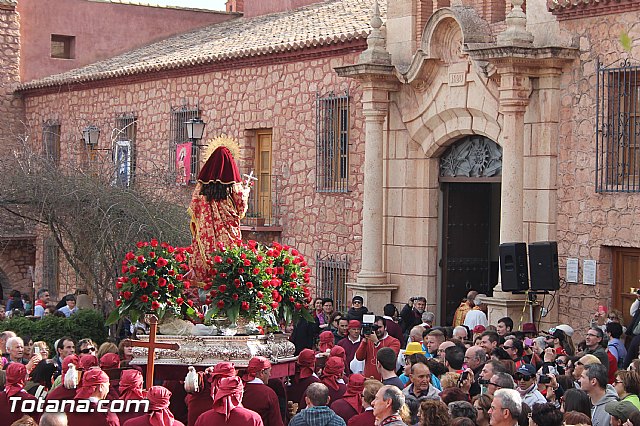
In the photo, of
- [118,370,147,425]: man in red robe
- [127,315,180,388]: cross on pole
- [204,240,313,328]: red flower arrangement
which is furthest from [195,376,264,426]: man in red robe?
[204,240,313,328]: red flower arrangement

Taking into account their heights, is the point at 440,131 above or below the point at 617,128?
above

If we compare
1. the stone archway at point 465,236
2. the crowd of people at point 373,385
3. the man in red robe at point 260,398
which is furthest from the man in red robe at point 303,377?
the stone archway at point 465,236

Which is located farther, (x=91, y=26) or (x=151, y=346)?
(x=91, y=26)

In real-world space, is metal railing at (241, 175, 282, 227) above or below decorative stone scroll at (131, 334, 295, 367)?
above

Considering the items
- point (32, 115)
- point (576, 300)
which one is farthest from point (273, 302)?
point (32, 115)

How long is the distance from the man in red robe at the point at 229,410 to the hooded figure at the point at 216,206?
12.1 feet

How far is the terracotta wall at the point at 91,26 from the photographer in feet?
104

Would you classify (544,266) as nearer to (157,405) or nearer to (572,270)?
(572,270)

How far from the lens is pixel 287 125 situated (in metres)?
22.0

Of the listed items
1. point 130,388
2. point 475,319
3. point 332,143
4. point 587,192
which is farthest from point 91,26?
point 130,388

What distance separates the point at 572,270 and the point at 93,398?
850cm

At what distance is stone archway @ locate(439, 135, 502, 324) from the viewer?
1891 cm

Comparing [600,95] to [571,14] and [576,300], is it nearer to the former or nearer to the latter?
[571,14]

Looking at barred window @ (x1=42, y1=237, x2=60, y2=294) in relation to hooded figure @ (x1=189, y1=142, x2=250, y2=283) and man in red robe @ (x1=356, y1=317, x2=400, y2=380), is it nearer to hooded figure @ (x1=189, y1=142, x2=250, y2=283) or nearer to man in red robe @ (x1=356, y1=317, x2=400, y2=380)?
hooded figure @ (x1=189, y1=142, x2=250, y2=283)
